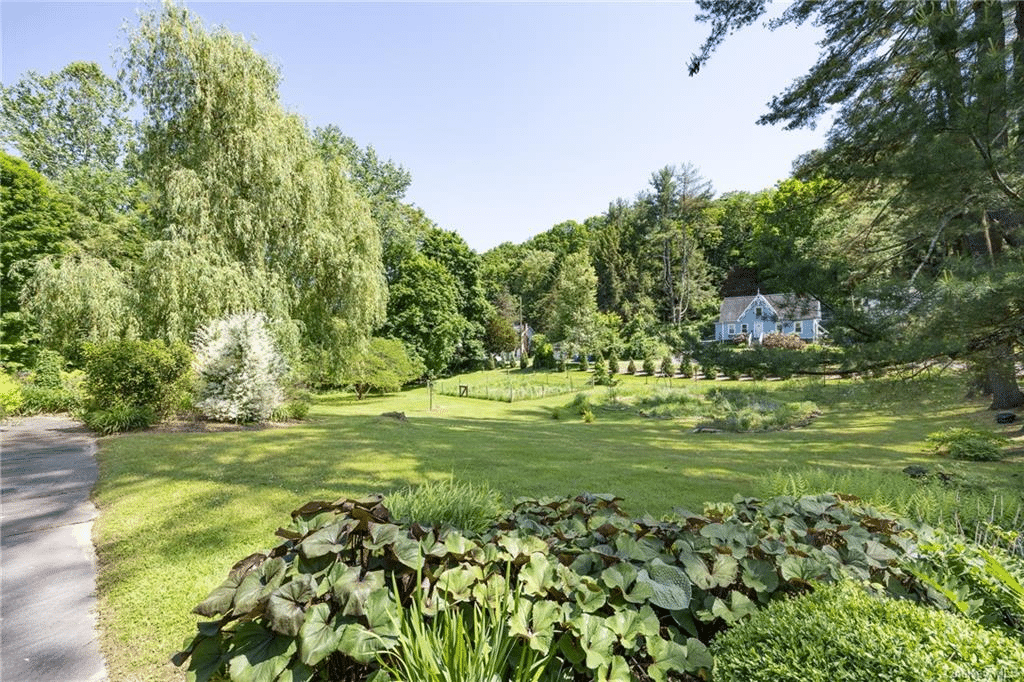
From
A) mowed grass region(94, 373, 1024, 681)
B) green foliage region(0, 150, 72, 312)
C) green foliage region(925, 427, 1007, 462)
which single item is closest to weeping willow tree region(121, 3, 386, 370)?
mowed grass region(94, 373, 1024, 681)

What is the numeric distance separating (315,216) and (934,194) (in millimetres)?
14612

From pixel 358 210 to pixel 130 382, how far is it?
941 cm

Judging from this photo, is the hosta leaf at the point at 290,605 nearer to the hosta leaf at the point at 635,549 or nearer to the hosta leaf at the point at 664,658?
the hosta leaf at the point at 664,658

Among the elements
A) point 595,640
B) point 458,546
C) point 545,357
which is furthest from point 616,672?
point 545,357

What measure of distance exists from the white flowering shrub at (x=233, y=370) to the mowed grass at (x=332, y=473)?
1.56m

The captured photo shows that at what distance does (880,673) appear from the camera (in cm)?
143

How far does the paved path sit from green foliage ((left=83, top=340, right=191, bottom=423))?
281 centimetres

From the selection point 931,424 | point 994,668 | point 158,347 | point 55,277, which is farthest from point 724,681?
point 55,277

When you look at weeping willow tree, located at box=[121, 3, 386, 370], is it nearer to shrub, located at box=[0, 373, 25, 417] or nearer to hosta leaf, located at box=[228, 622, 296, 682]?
shrub, located at box=[0, 373, 25, 417]

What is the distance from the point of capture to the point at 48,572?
3.50 meters

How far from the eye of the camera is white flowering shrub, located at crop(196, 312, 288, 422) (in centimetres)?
1041

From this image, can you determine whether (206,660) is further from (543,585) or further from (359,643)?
(543,585)

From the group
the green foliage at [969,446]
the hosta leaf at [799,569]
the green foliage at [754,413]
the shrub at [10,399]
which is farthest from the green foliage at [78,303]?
the green foliage at [969,446]

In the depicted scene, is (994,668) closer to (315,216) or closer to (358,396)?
(315,216)
